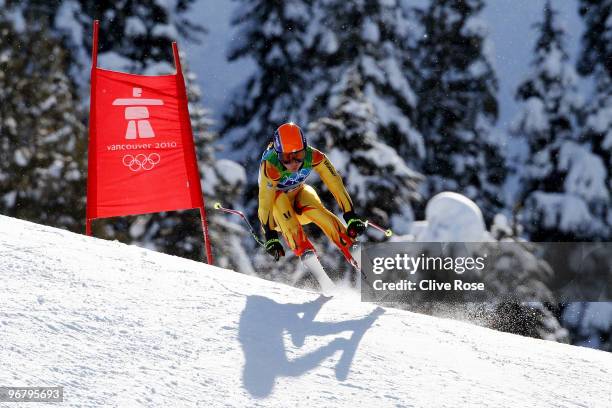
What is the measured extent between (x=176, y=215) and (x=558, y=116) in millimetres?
9855

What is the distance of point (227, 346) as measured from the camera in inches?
196

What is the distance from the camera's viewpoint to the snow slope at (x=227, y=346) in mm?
4344

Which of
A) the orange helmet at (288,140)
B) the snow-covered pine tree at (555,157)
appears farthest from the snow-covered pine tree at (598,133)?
the orange helmet at (288,140)

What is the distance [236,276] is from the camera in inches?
269

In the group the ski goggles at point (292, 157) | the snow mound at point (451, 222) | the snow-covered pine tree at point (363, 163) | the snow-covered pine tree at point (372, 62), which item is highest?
the snow-covered pine tree at point (372, 62)

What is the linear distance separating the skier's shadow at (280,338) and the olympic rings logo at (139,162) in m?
2.69

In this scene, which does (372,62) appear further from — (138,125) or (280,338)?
(280,338)

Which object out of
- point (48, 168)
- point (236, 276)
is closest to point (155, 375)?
point (236, 276)

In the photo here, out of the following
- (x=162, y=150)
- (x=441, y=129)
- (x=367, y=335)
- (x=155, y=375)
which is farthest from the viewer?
(x=441, y=129)

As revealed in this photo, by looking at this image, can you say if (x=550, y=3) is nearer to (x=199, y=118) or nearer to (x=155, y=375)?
(x=199, y=118)

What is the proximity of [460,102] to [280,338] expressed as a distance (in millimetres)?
19463

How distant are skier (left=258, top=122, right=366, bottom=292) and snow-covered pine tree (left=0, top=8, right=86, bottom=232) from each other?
12804mm

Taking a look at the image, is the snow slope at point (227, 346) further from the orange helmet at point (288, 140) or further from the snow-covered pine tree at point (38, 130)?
the snow-covered pine tree at point (38, 130)

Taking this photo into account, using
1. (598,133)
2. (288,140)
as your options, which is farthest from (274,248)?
(598,133)
